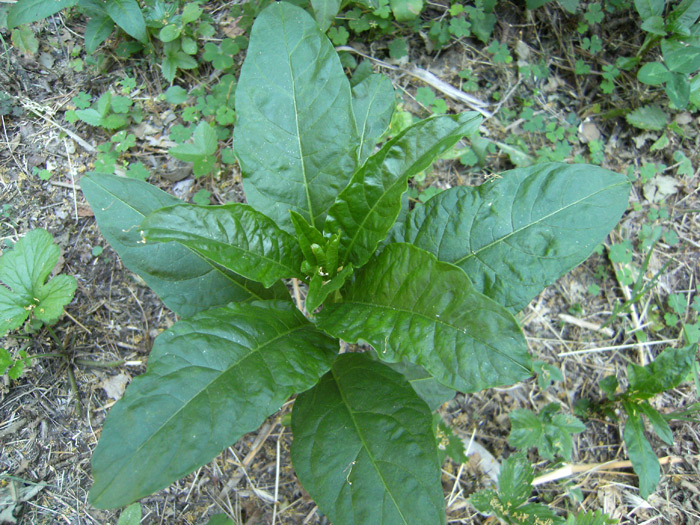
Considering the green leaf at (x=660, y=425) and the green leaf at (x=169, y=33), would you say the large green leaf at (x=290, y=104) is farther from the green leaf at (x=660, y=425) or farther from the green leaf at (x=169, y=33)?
the green leaf at (x=660, y=425)

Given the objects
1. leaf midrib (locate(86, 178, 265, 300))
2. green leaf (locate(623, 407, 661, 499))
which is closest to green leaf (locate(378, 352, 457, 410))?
leaf midrib (locate(86, 178, 265, 300))

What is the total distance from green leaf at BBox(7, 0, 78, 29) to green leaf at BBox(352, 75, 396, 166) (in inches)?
70.7

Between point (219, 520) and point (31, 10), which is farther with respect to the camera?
point (31, 10)

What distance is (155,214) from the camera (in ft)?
5.44

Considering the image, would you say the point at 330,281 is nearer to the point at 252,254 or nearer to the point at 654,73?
the point at 252,254

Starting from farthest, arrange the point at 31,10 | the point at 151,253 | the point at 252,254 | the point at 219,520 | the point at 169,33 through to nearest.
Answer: the point at 169,33 < the point at 31,10 < the point at 219,520 < the point at 151,253 < the point at 252,254

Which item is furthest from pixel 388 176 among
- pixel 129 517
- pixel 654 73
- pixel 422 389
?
pixel 654 73

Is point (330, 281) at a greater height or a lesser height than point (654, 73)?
lesser

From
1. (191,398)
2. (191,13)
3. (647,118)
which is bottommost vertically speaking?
(191,398)

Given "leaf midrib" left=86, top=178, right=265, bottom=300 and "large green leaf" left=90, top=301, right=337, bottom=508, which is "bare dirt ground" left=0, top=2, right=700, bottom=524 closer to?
"leaf midrib" left=86, top=178, right=265, bottom=300

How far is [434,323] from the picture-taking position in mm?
1639

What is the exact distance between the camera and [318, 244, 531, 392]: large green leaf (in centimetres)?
149

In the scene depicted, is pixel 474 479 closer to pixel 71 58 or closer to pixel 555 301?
pixel 555 301

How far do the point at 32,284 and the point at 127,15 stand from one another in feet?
5.57
